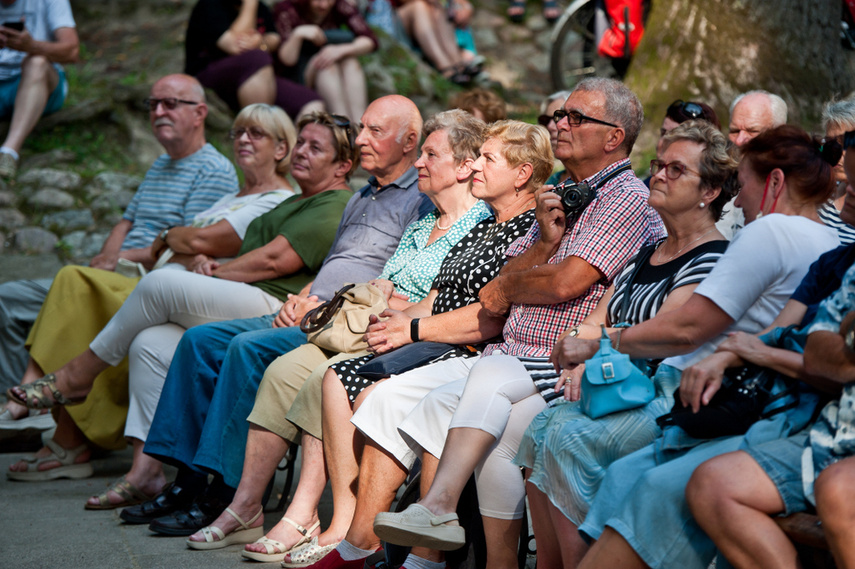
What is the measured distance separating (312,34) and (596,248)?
5.95 metres

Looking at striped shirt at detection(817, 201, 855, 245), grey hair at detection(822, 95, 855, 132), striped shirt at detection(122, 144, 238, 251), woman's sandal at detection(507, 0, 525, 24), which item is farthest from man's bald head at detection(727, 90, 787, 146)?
woman's sandal at detection(507, 0, 525, 24)

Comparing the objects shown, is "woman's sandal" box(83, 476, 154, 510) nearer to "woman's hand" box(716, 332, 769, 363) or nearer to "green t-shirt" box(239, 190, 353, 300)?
"green t-shirt" box(239, 190, 353, 300)

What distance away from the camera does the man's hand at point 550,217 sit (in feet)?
11.1

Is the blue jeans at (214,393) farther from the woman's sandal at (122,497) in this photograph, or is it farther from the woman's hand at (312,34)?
the woman's hand at (312,34)

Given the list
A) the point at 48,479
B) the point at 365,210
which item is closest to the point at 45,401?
the point at 48,479

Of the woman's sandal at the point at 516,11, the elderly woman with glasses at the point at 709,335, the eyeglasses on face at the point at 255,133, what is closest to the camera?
the elderly woman with glasses at the point at 709,335

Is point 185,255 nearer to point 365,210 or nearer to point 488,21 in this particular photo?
point 365,210

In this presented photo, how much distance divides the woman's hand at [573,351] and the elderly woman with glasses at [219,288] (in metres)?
2.05

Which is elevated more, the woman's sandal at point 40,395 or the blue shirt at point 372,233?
the blue shirt at point 372,233

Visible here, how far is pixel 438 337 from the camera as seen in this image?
3.68 meters

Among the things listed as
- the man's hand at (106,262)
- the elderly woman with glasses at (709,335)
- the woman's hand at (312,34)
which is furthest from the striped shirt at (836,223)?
the woman's hand at (312,34)

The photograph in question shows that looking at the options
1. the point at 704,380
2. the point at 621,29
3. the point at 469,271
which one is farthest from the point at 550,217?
the point at 621,29

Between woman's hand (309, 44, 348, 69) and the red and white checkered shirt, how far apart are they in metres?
5.54

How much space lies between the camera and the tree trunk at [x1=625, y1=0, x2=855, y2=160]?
21.5ft
